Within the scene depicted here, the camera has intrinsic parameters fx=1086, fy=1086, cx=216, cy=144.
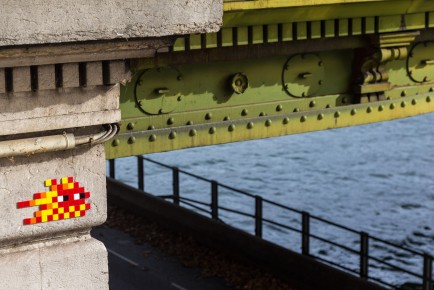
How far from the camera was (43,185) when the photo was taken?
7.14 metres

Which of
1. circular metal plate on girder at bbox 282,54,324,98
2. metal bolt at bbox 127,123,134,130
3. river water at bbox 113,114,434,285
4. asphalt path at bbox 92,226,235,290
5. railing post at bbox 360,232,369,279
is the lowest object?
river water at bbox 113,114,434,285

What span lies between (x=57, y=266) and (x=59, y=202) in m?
0.48

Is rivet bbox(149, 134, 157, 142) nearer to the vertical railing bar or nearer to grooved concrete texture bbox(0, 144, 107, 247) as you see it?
grooved concrete texture bbox(0, 144, 107, 247)

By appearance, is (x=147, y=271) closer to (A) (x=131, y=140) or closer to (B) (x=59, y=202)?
(A) (x=131, y=140)

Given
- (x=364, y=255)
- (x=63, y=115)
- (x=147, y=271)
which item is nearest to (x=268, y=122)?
(x=364, y=255)

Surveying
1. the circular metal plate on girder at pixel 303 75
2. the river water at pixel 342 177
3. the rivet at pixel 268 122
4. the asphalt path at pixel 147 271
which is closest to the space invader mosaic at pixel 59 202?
the rivet at pixel 268 122

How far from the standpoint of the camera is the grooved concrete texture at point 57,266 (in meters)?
7.19

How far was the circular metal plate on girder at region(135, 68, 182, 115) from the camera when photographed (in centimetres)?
1288

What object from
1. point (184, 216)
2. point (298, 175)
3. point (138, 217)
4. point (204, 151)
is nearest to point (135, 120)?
point (184, 216)

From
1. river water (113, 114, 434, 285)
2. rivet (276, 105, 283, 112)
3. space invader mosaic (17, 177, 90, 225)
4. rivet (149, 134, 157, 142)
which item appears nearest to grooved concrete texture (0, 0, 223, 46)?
space invader mosaic (17, 177, 90, 225)

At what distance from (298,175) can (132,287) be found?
1899 centimetres

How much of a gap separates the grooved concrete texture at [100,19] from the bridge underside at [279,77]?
16.3ft

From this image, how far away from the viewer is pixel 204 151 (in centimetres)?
4322

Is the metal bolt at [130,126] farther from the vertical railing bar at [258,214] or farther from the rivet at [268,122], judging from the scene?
the vertical railing bar at [258,214]
